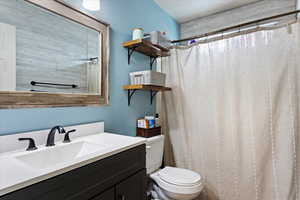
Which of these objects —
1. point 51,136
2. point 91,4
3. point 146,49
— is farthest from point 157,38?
point 51,136

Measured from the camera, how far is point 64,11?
119 cm

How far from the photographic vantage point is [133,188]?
1.05 m

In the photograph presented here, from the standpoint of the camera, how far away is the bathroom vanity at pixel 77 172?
0.61 m

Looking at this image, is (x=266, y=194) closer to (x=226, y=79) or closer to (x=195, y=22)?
(x=226, y=79)

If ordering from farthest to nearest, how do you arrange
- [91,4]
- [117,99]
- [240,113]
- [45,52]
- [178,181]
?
[240,113] → [117,99] → [178,181] → [91,4] → [45,52]

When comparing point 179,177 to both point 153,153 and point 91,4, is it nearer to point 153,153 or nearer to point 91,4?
point 153,153

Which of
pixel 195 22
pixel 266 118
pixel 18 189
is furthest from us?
pixel 195 22

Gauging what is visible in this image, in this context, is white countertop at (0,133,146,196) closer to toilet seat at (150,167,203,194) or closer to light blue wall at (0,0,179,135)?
light blue wall at (0,0,179,135)

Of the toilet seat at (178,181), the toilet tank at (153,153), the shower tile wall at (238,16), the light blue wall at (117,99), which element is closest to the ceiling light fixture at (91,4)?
the light blue wall at (117,99)

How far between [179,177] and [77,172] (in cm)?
113

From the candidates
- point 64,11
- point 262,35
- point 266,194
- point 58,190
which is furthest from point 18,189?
point 262,35

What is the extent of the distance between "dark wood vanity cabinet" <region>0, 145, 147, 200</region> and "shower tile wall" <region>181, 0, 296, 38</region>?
87.5 inches

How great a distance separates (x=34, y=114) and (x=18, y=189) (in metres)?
0.58

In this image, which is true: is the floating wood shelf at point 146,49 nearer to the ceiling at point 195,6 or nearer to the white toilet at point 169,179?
the ceiling at point 195,6
